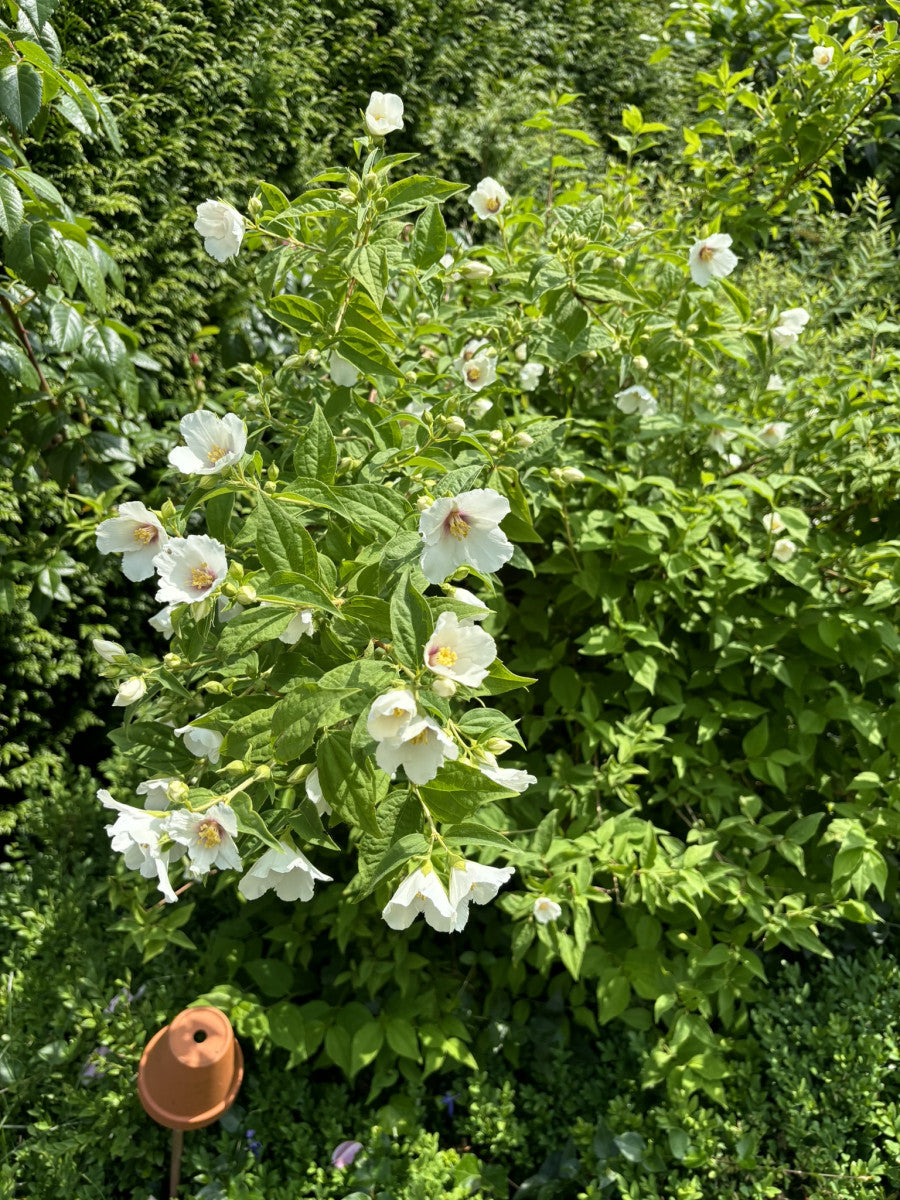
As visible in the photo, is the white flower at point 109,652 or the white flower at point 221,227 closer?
the white flower at point 109,652

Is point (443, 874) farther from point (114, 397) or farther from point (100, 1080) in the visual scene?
point (114, 397)

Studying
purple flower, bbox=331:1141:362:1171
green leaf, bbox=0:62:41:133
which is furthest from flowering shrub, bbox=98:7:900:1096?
green leaf, bbox=0:62:41:133

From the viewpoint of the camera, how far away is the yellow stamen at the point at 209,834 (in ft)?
3.12

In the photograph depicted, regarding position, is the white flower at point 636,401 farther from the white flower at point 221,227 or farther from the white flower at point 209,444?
the white flower at point 209,444

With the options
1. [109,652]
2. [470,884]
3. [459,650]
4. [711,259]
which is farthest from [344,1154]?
[711,259]

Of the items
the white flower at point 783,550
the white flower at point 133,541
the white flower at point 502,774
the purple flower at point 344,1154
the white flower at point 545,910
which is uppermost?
the white flower at point 133,541

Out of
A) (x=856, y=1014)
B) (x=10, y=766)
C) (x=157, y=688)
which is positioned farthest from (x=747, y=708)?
(x=10, y=766)

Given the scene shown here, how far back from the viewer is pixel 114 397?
2316mm

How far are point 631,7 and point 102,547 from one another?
5556 mm

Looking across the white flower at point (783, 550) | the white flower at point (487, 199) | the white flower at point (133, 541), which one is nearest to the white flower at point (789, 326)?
the white flower at point (783, 550)

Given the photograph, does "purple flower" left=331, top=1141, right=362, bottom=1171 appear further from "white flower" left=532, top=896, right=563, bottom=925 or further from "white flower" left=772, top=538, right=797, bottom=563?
"white flower" left=772, top=538, right=797, bottom=563

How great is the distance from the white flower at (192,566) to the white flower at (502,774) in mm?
371

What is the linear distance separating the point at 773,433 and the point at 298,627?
4.41 feet

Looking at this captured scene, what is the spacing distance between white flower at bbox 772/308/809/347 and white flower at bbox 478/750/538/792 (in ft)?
4.19
